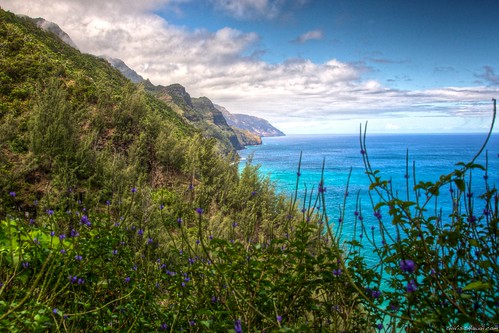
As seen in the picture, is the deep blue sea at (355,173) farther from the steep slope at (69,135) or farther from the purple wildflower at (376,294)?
the steep slope at (69,135)

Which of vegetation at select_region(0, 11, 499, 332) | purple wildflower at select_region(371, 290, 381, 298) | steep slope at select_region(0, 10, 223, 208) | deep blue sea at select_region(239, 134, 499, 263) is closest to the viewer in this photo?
vegetation at select_region(0, 11, 499, 332)

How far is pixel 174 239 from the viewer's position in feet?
23.9

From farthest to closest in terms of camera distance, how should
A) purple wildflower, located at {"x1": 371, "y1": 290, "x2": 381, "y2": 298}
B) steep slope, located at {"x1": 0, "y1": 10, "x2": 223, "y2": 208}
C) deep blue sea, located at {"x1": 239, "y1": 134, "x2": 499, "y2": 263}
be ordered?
deep blue sea, located at {"x1": 239, "y1": 134, "x2": 499, "y2": 263} → steep slope, located at {"x1": 0, "y1": 10, "x2": 223, "y2": 208} → purple wildflower, located at {"x1": 371, "y1": 290, "x2": 381, "y2": 298}

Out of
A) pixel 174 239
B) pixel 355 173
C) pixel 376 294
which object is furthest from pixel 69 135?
pixel 355 173

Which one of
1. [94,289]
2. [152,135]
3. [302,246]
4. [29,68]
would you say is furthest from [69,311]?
[29,68]

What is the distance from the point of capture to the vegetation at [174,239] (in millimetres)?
1576

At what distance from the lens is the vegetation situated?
1.58m

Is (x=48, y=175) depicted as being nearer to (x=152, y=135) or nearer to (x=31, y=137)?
(x=31, y=137)

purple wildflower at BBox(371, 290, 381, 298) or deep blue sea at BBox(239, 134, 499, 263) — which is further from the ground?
purple wildflower at BBox(371, 290, 381, 298)

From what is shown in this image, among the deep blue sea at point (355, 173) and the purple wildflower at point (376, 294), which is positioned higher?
the purple wildflower at point (376, 294)

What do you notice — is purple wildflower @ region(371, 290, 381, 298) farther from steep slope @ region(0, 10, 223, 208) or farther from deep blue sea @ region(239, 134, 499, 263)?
steep slope @ region(0, 10, 223, 208)

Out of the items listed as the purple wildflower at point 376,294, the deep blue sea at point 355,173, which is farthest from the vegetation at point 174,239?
the deep blue sea at point 355,173

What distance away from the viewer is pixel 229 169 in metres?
15.4

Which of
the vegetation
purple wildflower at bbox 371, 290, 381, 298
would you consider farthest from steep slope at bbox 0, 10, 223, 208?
purple wildflower at bbox 371, 290, 381, 298
